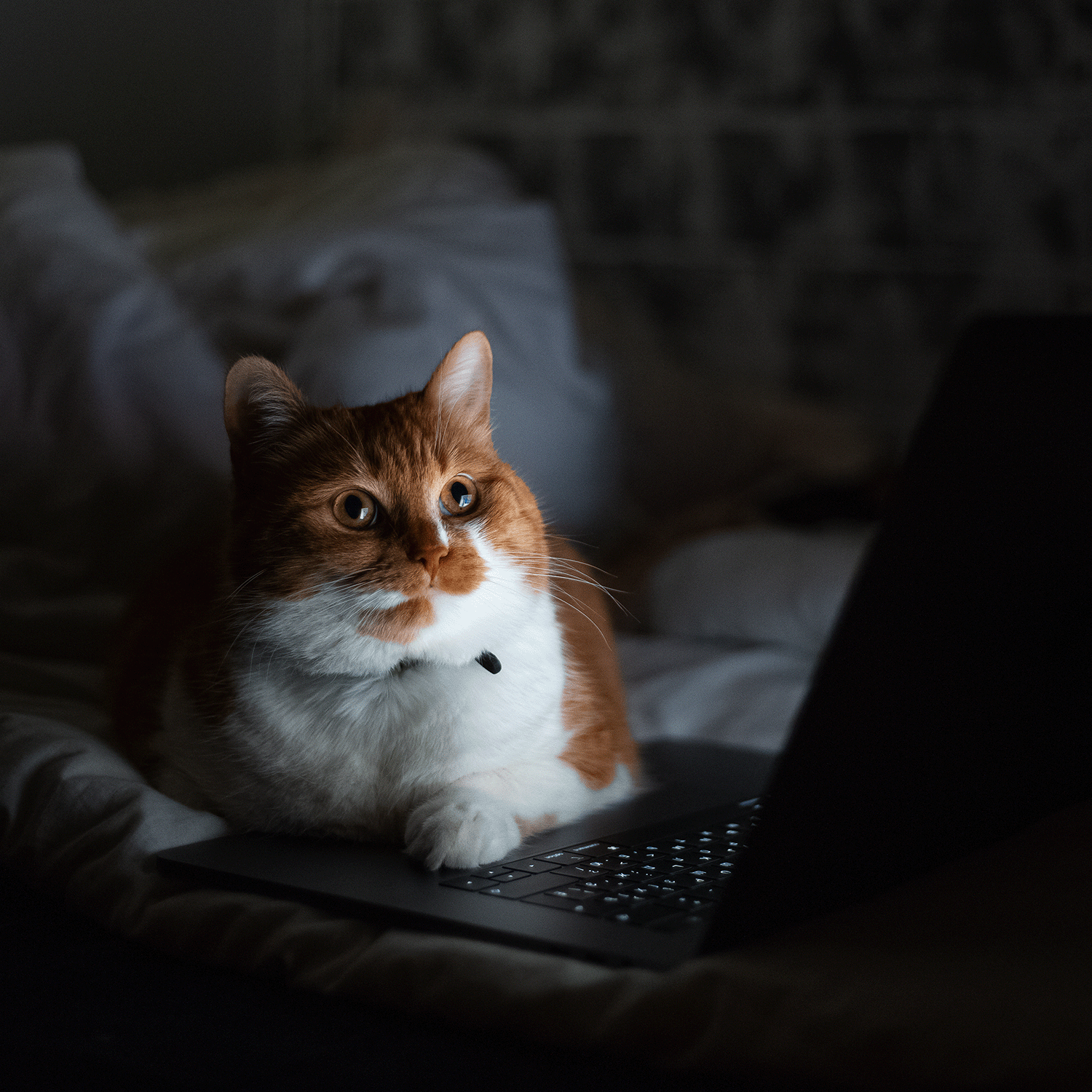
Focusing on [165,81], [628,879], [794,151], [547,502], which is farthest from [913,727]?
[165,81]

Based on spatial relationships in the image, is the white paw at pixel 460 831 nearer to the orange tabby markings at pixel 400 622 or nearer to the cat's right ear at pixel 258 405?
the orange tabby markings at pixel 400 622

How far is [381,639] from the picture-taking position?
0.77 meters

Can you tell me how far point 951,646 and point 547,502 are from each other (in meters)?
0.96

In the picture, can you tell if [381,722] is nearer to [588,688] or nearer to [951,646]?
[588,688]

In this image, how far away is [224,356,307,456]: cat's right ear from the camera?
0.82 meters

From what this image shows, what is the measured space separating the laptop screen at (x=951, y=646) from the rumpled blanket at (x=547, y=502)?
4 centimetres

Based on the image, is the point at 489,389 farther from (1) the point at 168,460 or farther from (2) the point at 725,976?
(1) the point at 168,460

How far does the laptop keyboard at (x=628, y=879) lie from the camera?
66 cm

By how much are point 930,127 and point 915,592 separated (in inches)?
63.6

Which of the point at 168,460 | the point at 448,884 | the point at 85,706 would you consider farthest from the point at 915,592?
the point at 168,460

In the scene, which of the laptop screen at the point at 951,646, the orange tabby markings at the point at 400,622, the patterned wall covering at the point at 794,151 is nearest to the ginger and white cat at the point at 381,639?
the orange tabby markings at the point at 400,622

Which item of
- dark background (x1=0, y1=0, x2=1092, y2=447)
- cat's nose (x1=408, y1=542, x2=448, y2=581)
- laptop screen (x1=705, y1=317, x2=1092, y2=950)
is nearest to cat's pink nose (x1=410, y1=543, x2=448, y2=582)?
cat's nose (x1=408, y1=542, x2=448, y2=581)

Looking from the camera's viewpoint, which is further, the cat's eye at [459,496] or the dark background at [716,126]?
the dark background at [716,126]

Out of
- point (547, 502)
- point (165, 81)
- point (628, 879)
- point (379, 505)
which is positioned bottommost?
point (628, 879)
